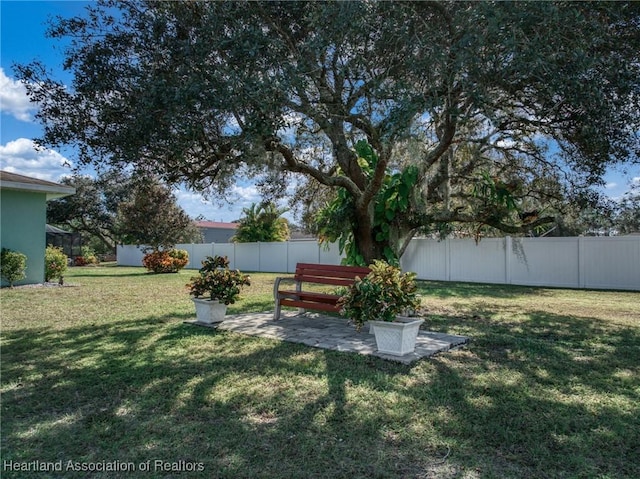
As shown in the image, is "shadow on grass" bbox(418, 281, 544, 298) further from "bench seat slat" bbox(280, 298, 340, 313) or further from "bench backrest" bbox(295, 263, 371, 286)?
"bench seat slat" bbox(280, 298, 340, 313)

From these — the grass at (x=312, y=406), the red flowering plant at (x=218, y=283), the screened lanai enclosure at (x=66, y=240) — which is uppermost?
the screened lanai enclosure at (x=66, y=240)

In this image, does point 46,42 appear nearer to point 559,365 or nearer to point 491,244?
point 559,365

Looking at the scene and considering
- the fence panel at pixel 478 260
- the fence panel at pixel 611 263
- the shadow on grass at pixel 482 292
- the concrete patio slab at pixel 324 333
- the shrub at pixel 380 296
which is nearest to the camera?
the shrub at pixel 380 296

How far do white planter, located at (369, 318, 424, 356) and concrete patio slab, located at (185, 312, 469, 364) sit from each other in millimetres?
78

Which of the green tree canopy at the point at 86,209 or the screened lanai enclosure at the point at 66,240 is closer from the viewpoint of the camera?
the screened lanai enclosure at the point at 66,240

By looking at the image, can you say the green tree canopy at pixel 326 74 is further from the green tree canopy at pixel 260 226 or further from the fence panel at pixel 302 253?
the green tree canopy at pixel 260 226

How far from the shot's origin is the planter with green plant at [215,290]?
249 inches

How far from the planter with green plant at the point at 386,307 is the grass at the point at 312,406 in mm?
277

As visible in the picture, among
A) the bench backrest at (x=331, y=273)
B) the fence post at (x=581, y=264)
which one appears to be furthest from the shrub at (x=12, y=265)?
the fence post at (x=581, y=264)

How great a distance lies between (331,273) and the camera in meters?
6.16

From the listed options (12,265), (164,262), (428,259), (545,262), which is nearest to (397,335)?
(545,262)

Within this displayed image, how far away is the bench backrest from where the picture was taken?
5.77 metres

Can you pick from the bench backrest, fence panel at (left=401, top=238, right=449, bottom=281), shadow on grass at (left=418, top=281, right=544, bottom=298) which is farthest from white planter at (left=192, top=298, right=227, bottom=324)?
fence panel at (left=401, top=238, right=449, bottom=281)

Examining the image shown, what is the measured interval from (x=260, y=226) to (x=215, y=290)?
17.0 meters
